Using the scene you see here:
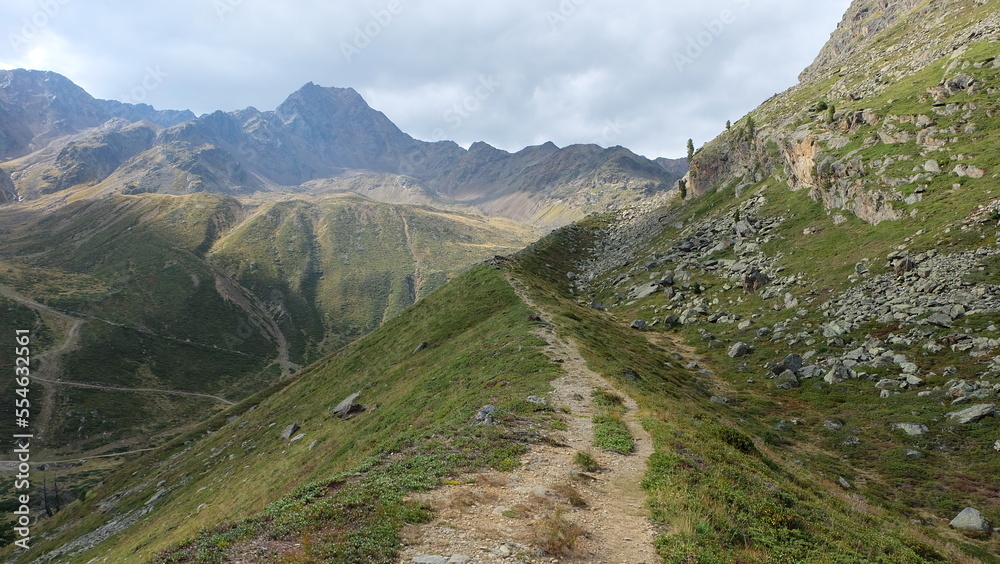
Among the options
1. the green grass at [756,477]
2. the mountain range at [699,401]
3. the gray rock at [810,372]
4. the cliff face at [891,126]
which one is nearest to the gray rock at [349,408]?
the mountain range at [699,401]

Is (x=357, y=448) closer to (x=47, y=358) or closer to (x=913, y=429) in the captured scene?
(x=913, y=429)

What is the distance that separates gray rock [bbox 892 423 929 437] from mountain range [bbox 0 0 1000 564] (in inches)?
7.1

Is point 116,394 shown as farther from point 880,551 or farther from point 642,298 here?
point 880,551

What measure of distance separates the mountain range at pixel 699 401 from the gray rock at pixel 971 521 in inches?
7.8

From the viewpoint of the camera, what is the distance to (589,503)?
15188mm

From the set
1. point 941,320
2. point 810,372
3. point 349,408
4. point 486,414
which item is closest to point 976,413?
point 941,320

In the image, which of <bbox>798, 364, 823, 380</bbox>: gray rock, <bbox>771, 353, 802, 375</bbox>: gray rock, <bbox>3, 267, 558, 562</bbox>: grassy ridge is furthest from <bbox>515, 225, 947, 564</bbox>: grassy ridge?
<bbox>771, 353, 802, 375</bbox>: gray rock

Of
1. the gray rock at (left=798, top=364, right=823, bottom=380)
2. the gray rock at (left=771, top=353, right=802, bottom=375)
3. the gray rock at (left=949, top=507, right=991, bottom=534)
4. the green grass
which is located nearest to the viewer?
the green grass

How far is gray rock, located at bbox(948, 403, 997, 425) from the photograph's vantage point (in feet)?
89.7

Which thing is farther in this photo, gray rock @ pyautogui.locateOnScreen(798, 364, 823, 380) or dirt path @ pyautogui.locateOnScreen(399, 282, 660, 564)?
gray rock @ pyautogui.locateOnScreen(798, 364, 823, 380)

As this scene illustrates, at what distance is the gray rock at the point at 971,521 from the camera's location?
787 inches

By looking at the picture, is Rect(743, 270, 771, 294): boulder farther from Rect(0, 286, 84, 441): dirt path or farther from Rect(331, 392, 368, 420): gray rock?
Rect(0, 286, 84, 441): dirt path

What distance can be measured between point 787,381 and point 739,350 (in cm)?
809

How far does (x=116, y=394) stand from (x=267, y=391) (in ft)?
227
